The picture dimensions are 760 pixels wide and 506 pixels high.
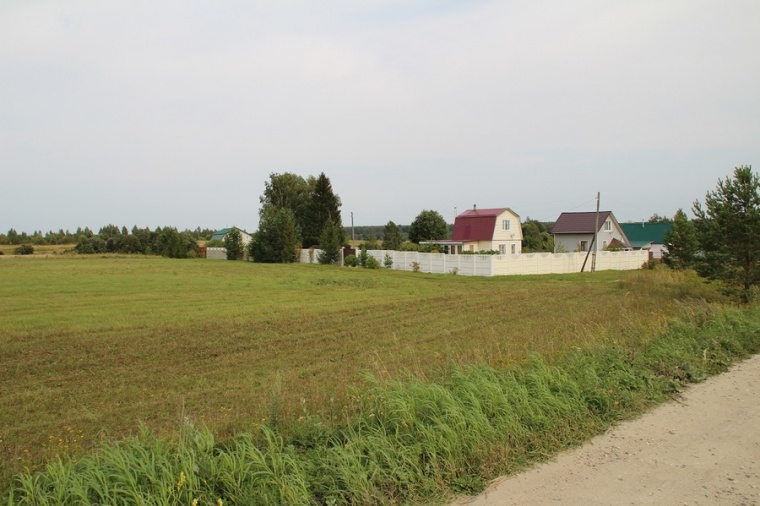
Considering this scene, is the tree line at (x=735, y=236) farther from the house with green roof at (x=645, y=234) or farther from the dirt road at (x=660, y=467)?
the house with green roof at (x=645, y=234)

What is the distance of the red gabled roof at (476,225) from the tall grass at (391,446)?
1634 inches

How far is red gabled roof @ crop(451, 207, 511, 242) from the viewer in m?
48.1

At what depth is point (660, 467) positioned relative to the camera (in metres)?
4.58

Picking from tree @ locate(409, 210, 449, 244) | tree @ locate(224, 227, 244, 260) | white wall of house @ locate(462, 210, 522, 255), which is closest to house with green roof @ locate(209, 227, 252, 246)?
tree @ locate(224, 227, 244, 260)

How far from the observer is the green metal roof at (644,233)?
207ft

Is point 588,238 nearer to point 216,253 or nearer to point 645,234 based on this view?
point 645,234

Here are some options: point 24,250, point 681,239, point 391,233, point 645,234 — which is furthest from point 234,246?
point 645,234

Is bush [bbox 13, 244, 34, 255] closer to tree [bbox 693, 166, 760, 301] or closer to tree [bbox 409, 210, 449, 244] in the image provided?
tree [bbox 409, 210, 449, 244]

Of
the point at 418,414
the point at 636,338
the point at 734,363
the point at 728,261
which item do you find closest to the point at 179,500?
the point at 418,414

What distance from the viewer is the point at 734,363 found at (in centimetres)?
812

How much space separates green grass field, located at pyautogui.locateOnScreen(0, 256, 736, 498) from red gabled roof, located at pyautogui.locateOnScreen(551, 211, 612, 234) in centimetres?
2620

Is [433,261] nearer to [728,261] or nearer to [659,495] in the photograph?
[728,261]

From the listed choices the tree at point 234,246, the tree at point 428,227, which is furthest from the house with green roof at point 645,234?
the tree at point 234,246

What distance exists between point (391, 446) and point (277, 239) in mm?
50109
